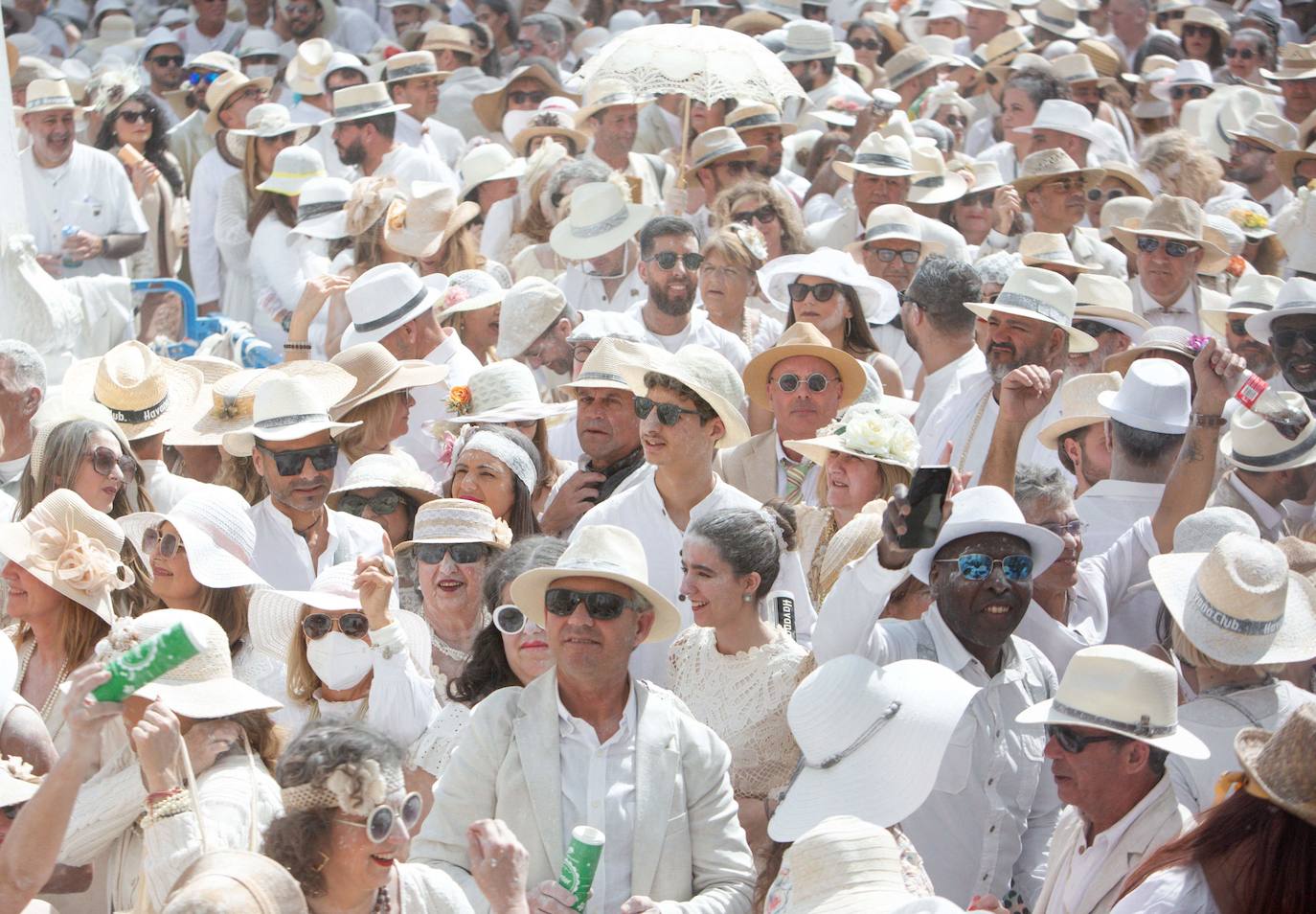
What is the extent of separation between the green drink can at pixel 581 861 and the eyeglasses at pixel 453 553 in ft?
5.99

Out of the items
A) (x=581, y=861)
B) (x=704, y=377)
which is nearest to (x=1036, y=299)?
(x=704, y=377)

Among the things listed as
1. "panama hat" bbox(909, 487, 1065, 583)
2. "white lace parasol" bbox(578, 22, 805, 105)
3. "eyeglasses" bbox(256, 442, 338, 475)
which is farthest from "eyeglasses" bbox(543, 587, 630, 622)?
"white lace parasol" bbox(578, 22, 805, 105)

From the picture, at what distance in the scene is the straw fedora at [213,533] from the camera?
5520 millimetres

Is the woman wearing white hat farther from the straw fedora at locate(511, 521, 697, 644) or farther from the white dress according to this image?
the white dress

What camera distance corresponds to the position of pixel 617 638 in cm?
459

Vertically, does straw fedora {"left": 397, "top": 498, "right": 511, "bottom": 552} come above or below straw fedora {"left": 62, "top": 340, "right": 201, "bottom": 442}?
above

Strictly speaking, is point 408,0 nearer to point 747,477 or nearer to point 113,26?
point 113,26

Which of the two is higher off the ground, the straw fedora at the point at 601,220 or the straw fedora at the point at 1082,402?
the straw fedora at the point at 1082,402

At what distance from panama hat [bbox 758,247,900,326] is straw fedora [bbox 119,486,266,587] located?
9.32 feet

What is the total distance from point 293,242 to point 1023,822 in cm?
613

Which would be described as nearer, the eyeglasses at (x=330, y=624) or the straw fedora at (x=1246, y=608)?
the straw fedora at (x=1246, y=608)

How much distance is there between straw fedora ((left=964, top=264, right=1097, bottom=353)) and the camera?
721cm

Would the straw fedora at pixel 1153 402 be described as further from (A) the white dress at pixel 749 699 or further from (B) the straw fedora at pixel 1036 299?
(A) the white dress at pixel 749 699

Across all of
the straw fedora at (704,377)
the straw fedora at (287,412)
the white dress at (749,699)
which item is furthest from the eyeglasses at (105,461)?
the white dress at (749,699)
